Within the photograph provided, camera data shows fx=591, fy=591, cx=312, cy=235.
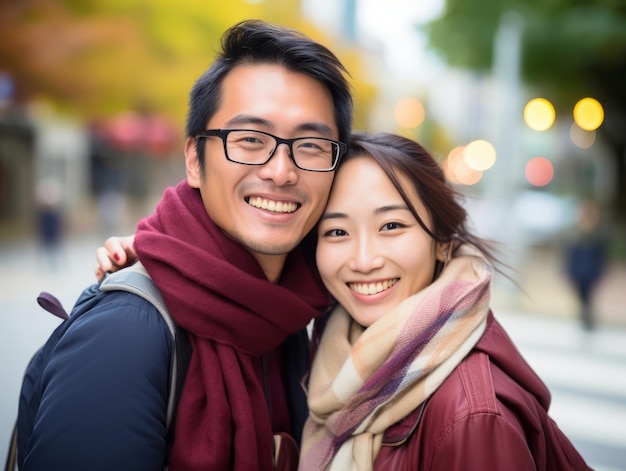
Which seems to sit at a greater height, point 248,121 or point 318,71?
point 318,71

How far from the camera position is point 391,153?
2000 mm

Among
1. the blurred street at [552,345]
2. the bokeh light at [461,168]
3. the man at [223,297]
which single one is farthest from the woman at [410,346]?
the bokeh light at [461,168]

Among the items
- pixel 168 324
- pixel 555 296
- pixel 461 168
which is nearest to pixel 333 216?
pixel 168 324

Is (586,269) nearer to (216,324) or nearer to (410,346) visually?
(410,346)

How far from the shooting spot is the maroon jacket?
1483 millimetres

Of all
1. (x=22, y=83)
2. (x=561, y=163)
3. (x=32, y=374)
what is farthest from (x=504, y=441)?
(x=561, y=163)

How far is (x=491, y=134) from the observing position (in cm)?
1507

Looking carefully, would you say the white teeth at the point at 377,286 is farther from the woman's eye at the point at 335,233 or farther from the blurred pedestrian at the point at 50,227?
the blurred pedestrian at the point at 50,227

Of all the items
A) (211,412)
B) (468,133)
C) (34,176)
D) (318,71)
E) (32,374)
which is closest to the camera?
(211,412)

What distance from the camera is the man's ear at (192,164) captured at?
79.1 inches

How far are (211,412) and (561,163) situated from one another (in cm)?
3888

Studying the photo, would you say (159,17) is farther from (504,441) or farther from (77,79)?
(504,441)

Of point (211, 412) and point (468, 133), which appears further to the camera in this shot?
point (468, 133)

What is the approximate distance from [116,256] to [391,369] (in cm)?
99
